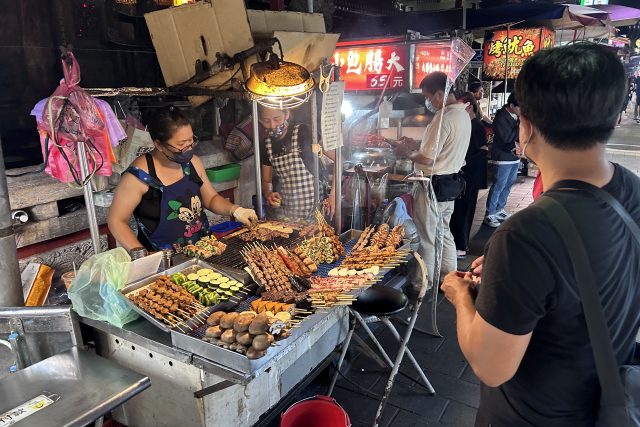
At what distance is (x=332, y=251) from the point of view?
3.73m

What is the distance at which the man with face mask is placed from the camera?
580cm

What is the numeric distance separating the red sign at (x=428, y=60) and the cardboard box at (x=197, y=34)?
3.92 m

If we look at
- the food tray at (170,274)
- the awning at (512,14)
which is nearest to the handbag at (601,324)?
the food tray at (170,274)

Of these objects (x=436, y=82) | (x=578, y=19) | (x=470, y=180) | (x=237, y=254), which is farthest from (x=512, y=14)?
(x=237, y=254)

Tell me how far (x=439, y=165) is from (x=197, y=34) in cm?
348

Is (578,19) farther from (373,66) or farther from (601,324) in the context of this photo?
(601,324)

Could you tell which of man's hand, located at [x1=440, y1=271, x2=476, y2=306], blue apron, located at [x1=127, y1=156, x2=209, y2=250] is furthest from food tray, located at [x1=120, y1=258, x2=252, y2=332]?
man's hand, located at [x1=440, y1=271, x2=476, y2=306]

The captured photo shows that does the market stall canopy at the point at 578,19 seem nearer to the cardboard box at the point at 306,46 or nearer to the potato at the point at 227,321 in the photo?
the cardboard box at the point at 306,46

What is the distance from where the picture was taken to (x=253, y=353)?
224 cm

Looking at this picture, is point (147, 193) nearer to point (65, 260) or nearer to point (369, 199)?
→ point (65, 260)

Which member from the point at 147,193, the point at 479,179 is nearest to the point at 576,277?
the point at 147,193

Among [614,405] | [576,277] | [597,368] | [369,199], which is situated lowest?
[369,199]

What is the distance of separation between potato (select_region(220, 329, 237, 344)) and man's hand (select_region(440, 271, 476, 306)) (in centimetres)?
113

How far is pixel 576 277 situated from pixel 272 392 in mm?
2315
